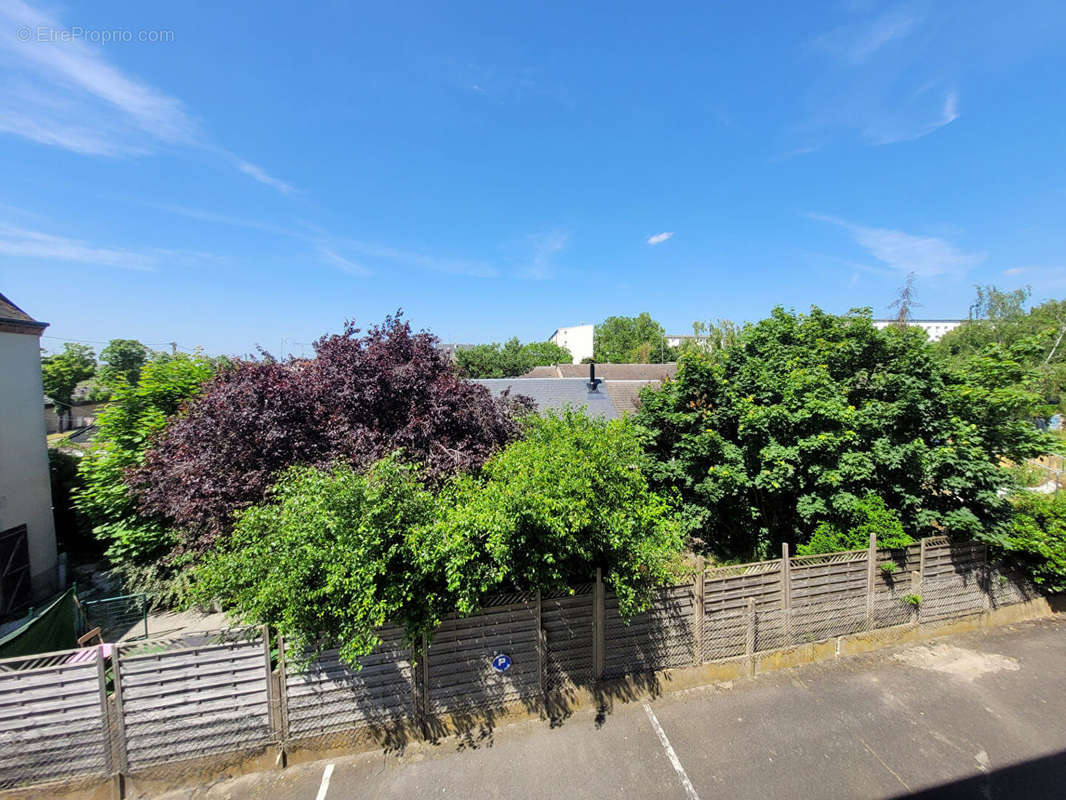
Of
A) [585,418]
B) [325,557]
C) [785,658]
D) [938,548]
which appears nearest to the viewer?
[325,557]

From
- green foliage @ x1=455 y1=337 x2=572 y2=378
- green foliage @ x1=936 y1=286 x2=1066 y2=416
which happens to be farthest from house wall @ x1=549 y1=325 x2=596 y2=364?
green foliage @ x1=936 y1=286 x2=1066 y2=416

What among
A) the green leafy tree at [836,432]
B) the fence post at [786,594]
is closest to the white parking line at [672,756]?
the fence post at [786,594]

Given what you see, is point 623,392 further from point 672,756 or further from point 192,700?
point 192,700

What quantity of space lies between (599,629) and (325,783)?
3760 mm

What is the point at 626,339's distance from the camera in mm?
69750

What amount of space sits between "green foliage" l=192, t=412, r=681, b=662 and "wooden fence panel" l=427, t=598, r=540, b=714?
494mm

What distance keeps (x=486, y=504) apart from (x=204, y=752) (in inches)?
177

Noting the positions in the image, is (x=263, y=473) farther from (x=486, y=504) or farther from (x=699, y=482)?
(x=699, y=482)

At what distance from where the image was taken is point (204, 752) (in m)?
4.87

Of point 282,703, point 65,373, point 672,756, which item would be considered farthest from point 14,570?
point 65,373

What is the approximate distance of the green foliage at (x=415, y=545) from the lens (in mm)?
4391

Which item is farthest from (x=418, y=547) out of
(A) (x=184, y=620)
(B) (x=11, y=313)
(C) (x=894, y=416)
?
(B) (x=11, y=313)

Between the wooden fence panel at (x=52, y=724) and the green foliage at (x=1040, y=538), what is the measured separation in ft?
43.7

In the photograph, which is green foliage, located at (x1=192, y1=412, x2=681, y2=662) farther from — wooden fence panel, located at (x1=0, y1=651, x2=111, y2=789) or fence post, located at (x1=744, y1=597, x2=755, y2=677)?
fence post, located at (x1=744, y1=597, x2=755, y2=677)
